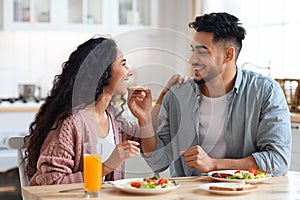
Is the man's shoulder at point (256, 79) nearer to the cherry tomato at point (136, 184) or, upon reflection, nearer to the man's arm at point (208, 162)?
the man's arm at point (208, 162)

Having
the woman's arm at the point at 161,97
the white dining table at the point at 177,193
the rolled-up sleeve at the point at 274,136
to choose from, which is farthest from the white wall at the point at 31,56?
the white dining table at the point at 177,193

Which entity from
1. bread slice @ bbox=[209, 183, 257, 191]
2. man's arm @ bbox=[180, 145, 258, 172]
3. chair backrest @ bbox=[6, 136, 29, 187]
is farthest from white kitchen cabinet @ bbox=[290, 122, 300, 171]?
chair backrest @ bbox=[6, 136, 29, 187]

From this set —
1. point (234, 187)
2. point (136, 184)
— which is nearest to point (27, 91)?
point (136, 184)

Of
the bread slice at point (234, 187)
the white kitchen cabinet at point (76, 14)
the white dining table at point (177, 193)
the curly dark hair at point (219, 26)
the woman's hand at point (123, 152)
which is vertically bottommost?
the white dining table at point (177, 193)

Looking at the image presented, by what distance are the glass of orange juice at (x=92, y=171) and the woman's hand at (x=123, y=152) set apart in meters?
0.16

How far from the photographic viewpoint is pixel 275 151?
251 cm

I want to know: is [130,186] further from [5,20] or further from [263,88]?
[5,20]

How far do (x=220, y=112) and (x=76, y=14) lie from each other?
271 cm

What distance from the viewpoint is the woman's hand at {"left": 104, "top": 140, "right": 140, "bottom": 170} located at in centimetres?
212

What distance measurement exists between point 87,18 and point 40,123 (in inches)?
114

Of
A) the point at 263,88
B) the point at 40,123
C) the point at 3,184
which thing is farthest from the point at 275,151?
the point at 3,184

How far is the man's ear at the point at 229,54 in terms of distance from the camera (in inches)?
110

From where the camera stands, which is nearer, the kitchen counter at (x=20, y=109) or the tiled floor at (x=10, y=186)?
the tiled floor at (x=10, y=186)

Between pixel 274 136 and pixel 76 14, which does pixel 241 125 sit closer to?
pixel 274 136
